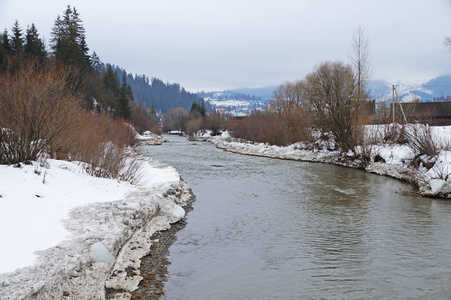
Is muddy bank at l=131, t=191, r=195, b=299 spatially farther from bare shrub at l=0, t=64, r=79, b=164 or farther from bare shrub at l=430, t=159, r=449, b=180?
bare shrub at l=430, t=159, r=449, b=180

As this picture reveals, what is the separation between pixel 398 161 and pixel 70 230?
1891 cm

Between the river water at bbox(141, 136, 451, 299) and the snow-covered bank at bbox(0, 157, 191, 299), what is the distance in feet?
3.08

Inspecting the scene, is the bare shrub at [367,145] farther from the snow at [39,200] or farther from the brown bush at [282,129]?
the snow at [39,200]

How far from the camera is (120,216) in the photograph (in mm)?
8016

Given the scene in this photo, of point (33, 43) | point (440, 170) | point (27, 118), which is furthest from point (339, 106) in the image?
point (33, 43)

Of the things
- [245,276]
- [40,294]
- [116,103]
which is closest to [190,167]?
[245,276]

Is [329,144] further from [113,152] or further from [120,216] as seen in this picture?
[120,216]

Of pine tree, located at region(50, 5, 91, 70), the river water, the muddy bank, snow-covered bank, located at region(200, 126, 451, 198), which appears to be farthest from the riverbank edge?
pine tree, located at region(50, 5, 91, 70)

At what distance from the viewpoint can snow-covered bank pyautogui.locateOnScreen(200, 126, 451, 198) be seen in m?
14.2

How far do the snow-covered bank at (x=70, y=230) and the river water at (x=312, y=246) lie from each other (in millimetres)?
938

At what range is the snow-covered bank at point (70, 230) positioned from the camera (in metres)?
4.60

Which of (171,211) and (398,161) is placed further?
(398,161)

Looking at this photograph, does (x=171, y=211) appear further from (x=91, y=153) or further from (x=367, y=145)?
(x=367, y=145)

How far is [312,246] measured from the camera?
8.05 metres
